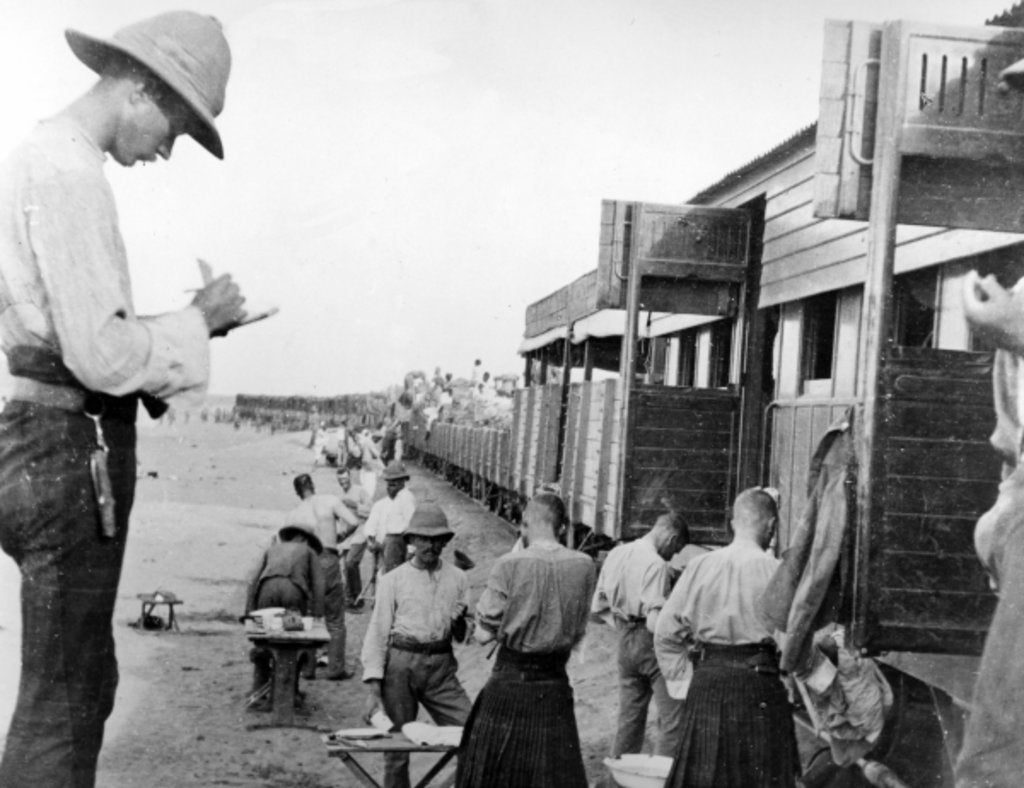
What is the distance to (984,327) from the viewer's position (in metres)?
2.50

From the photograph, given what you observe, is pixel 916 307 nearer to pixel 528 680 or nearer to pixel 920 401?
pixel 920 401

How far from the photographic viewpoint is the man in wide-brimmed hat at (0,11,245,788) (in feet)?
5.65

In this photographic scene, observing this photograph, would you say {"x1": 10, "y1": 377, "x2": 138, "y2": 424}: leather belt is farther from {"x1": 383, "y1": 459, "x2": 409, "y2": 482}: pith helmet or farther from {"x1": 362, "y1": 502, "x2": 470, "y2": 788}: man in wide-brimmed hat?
{"x1": 383, "y1": 459, "x2": 409, "y2": 482}: pith helmet

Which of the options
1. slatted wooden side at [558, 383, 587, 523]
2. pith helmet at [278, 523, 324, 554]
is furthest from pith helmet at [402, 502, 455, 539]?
slatted wooden side at [558, 383, 587, 523]

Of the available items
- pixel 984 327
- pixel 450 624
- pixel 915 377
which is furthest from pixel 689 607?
pixel 984 327

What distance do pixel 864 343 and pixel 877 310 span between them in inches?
5.5

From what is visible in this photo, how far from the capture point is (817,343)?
9711 mm

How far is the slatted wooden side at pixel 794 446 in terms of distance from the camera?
791cm

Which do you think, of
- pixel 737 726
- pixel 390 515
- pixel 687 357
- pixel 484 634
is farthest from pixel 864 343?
pixel 687 357

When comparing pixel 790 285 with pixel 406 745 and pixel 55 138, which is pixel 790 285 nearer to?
pixel 406 745

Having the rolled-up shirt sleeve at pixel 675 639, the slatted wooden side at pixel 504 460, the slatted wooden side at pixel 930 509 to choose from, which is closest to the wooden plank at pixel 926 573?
the slatted wooden side at pixel 930 509

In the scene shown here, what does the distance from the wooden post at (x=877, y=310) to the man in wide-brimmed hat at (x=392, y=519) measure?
28.3 feet

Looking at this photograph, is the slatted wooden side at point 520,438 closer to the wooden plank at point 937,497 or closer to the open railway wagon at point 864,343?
the open railway wagon at point 864,343

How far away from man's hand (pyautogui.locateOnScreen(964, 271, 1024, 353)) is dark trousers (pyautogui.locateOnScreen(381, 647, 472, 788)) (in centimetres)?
476
